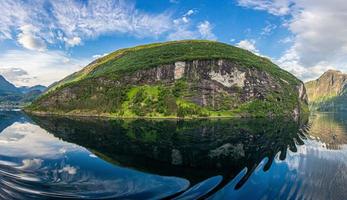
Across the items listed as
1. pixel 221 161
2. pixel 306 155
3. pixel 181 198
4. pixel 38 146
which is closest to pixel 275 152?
pixel 306 155

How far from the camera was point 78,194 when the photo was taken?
28.8 meters

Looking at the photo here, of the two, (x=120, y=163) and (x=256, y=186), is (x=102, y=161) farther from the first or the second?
(x=256, y=186)

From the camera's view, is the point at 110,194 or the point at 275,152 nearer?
the point at 110,194

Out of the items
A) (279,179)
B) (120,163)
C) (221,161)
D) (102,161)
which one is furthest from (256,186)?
(102,161)

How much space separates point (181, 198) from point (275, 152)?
115ft

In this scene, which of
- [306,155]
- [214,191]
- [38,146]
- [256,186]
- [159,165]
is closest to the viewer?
[214,191]

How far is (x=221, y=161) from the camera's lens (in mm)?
47281

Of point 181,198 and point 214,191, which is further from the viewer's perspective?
point 214,191

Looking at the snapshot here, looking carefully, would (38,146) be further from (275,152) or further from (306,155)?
(306,155)

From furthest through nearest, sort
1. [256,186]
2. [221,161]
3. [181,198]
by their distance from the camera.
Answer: [221,161] < [256,186] < [181,198]

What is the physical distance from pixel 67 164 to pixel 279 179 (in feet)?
95.0

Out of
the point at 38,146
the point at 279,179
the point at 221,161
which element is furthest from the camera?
the point at 38,146

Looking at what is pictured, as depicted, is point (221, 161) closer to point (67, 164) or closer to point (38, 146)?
point (67, 164)

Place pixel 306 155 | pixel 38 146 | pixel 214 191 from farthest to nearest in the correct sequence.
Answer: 1. pixel 38 146
2. pixel 306 155
3. pixel 214 191
